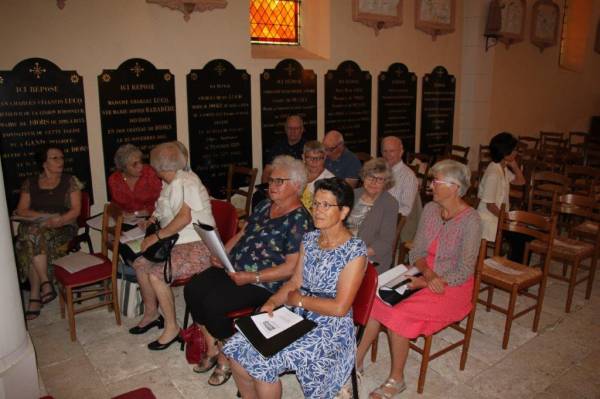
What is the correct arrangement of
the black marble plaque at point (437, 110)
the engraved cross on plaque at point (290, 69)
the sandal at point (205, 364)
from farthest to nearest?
the black marble plaque at point (437, 110), the engraved cross on plaque at point (290, 69), the sandal at point (205, 364)

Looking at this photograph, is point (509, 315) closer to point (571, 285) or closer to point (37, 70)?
point (571, 285)

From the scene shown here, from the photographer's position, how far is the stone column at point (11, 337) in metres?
2.42

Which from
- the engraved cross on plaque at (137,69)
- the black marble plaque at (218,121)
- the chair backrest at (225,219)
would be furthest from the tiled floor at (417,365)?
the engraved cross on plaque at (137,69)

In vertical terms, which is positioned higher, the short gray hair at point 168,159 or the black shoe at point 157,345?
the short gray hair at point 168,159

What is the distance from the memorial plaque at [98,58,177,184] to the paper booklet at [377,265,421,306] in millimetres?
2996

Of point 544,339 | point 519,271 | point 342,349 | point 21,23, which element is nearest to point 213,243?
point 342,349

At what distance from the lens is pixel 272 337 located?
219 cm

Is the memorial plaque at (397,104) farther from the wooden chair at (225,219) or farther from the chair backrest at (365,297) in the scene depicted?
the chair backrest at (365,297)

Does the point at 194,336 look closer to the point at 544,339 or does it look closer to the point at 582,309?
the point at 544,339

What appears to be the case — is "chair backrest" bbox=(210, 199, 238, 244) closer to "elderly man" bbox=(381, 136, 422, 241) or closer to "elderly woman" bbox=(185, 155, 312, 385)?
"elderly woman" bbox=(185, 155, 312, 385)

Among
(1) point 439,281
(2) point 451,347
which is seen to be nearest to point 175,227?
(1) point 439,281

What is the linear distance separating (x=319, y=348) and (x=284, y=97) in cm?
399

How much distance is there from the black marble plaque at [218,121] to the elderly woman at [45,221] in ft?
4.60

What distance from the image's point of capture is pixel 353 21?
6.29 meters
